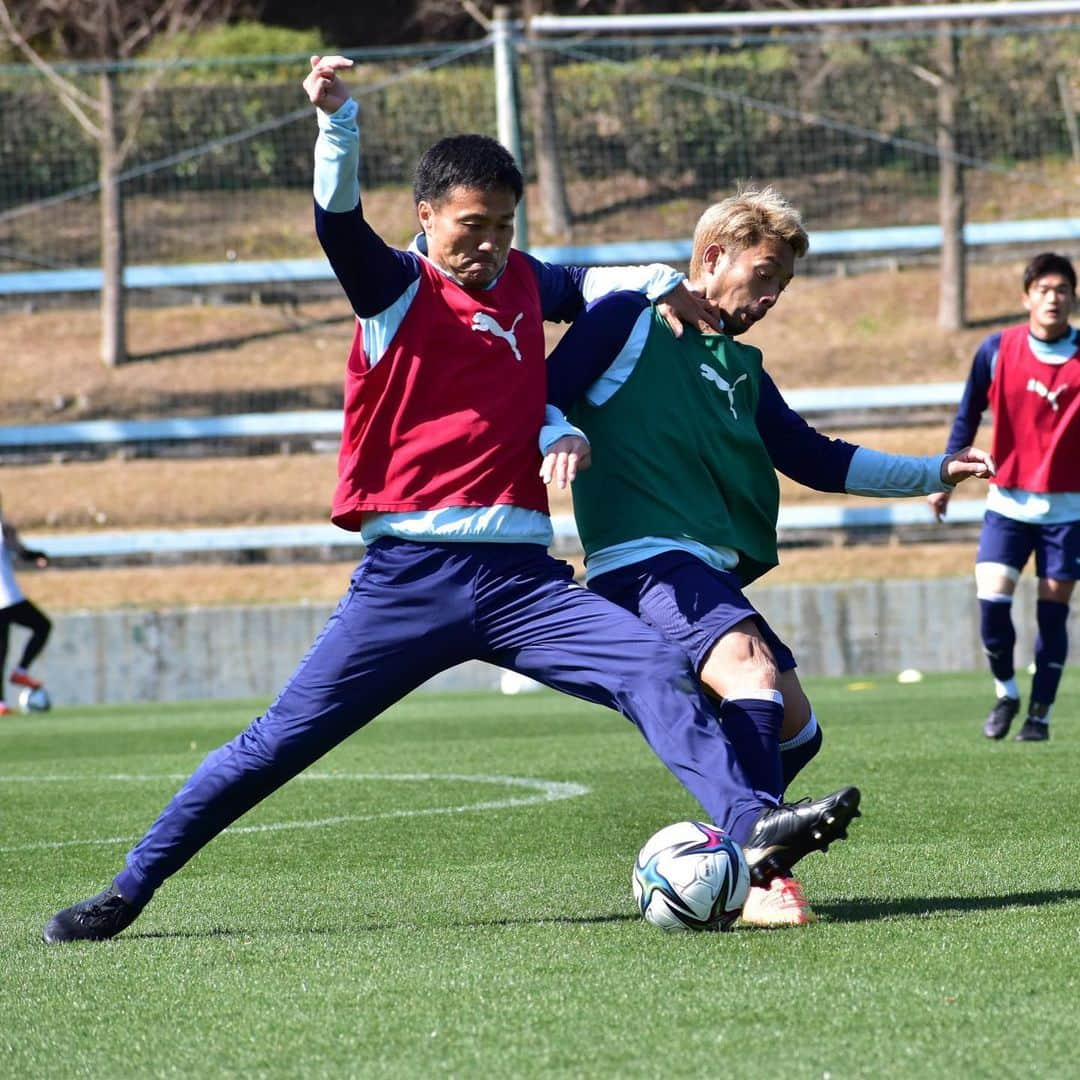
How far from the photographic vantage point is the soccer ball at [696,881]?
409cm

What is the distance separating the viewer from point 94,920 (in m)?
4.45

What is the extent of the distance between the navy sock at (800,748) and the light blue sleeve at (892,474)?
0.65 meters

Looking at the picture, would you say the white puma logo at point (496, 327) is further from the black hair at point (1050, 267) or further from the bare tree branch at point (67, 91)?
the bare tree branch at point (67, 91)

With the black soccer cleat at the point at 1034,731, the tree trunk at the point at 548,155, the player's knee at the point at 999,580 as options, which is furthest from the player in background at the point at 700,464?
the tree trunk at the point at 548,155

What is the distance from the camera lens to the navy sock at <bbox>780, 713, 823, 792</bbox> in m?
4.85

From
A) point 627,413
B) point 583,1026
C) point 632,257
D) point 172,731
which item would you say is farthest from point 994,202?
point 583,1026

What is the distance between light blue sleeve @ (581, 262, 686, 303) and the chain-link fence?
58.1ft

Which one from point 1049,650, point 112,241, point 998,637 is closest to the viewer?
point 1049,650

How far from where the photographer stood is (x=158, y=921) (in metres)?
4.71

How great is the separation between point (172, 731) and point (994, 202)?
15539 mm

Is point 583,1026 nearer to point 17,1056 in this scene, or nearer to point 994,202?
point 17,1056

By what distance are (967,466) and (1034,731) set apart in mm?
4488

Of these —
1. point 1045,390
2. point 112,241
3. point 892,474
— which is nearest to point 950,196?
point 112,241

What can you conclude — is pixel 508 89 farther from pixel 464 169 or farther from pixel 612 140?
pixel 464 169
